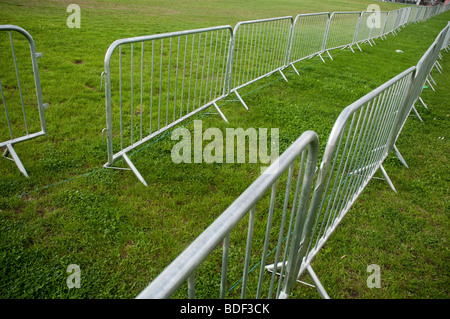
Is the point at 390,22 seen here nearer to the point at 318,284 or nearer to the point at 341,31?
the point at 341,31

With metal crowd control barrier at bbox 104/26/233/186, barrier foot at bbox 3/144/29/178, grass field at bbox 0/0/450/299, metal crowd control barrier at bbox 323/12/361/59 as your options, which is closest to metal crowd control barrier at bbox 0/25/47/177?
barrier foot at bbox 3/144/29/178

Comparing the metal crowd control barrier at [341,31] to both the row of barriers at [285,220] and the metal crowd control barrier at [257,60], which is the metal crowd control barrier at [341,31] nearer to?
the metal crowd control barrier at [257,60]

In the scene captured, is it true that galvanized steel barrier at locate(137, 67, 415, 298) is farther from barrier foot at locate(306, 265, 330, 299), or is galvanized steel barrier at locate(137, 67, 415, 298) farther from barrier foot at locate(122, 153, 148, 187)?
barrier foot at locate(122, 153, 148, 187)

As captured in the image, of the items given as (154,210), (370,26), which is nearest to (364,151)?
(154,210)

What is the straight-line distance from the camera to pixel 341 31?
42.5 feet

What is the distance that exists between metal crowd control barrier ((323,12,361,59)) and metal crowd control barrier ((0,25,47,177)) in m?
9.36

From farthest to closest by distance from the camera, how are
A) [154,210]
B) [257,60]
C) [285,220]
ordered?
[257,60]
[154,210]
[285,220]

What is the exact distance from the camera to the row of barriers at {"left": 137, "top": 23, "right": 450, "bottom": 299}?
1009 millimetres

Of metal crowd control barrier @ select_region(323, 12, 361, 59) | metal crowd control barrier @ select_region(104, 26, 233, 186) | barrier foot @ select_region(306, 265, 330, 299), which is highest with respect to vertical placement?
metal crowd control barrier @ select_region(323, 12, 361, 59)

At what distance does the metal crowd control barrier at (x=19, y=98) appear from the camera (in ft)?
12.3

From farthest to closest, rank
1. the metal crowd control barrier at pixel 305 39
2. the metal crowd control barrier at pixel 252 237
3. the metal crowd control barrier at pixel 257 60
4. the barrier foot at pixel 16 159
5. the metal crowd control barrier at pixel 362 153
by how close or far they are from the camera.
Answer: the metal crowd control barrier at pixel 305 39 → the metal crowd control barrier at pixel 257 60 → the barrier foot at pixel 16 159 → the metal crowd control barrier at pixel 362 153 → the metal crowd control barrier at pixel 252 237

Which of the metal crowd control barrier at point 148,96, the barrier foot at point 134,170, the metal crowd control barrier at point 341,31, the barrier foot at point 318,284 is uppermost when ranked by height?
the metal crowd control barrier at point 341,31

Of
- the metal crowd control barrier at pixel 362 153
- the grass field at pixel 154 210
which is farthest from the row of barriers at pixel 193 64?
the metal crowd control barrier at pixel 362 153

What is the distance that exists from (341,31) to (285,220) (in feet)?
40.3
